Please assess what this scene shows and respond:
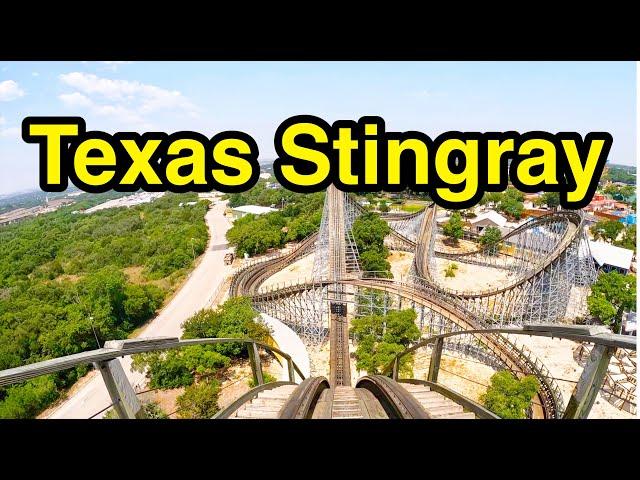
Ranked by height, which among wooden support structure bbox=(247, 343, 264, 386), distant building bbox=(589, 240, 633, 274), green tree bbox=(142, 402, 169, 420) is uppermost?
wooden support structure bbox=(247, 343, 264, 386)

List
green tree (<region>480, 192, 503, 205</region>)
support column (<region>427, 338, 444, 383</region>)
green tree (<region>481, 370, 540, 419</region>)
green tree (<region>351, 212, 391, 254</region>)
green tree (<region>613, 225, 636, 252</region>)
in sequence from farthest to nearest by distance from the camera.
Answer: green tree (<region>480, 192, 503, 205</region>) < green tree (<region>613, 225, 636, 252</region>) < green tree (<region>351, 212, 391, 254</region>) < green tree (<region>481, 370, 540, 419</region>) < support column (<region>427, 338, 444, 383</region>)

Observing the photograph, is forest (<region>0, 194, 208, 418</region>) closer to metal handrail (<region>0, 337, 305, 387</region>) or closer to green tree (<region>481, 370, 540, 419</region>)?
metal handrail (<region>0, 337, 305, 387</region>)

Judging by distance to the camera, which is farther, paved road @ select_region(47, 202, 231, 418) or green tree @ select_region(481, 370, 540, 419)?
paved road @ select_region(47, 202, 231, 418)

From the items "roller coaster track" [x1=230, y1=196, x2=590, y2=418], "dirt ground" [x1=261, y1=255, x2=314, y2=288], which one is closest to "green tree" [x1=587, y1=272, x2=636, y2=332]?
"roller coaster track" [x1=230, y1=196, x2=590, y2=418]

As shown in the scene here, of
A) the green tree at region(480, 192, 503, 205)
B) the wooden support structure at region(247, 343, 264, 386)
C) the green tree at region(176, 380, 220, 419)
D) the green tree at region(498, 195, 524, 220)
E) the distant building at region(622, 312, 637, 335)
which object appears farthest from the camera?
the green tree at region(480, 192, 503, 205)

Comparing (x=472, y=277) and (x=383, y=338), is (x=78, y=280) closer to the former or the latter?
(x=383, y=338)

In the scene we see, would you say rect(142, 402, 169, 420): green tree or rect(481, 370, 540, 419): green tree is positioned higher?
rect(481, 370, 540, 419): green tree
